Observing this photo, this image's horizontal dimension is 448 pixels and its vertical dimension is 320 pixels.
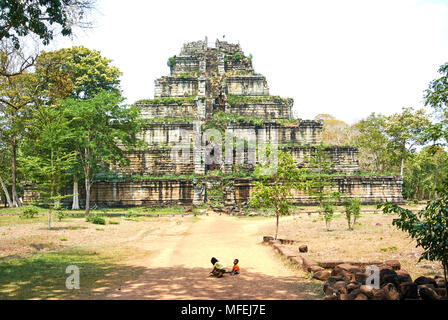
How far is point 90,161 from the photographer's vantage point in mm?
25656

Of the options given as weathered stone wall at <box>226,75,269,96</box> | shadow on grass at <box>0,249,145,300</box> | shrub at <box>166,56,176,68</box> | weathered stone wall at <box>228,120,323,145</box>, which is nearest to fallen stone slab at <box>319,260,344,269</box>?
shadow on grass at <box>0,249,145,300</box>

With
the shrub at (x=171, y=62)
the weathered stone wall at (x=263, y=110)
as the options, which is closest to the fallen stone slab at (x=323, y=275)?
the weathered stone wall at (x=263, y=110)

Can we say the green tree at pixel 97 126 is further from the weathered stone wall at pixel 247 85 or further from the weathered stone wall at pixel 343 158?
the weathered stone wall at pixel 343 158

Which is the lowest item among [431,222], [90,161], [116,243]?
[116,243]

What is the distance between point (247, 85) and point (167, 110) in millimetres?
9831

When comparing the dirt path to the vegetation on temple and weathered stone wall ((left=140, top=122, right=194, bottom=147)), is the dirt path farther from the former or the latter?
the vegetation on temple

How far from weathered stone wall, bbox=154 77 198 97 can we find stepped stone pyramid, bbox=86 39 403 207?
0.37 feet

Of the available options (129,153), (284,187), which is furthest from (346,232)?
(129,153)

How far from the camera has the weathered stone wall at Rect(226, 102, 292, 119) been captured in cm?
3816

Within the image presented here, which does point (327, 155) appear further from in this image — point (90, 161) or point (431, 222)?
point (431, 222)

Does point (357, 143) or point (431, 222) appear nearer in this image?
point (431, 222)

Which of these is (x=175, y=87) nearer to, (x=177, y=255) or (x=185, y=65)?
(x=185, y=65)

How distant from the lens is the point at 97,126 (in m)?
26.3

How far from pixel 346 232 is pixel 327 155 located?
18186 millimetres
